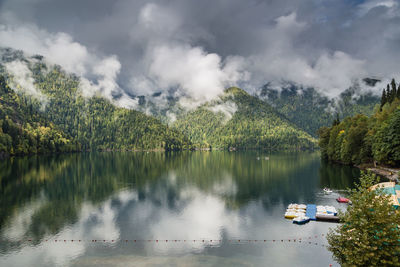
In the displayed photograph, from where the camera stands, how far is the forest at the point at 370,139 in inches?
3521

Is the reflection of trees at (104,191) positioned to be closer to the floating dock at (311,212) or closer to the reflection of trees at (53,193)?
the reflection of trees at (53,193)

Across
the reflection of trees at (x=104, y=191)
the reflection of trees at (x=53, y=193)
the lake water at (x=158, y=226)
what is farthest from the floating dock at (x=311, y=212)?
the reflection of trees at (x=53, y=193)

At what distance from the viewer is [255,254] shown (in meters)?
38.6

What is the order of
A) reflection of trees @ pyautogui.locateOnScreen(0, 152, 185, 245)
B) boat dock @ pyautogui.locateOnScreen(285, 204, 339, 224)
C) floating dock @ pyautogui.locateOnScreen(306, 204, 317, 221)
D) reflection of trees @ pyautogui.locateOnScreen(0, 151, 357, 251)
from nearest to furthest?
boat dock @ pyautogui.locateOnScreen(285, 204, 339, 224), reflection of trees @ pyautogui.locateOnScreen(0, 152, 185, 245), floating dock @ pyautogui.locateOnScreen(306, 204, 317, 221), reflection of trees @ pyautogui.locateOnScreen(0, 151, 357, 251)

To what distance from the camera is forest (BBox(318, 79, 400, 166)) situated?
89.4 metres

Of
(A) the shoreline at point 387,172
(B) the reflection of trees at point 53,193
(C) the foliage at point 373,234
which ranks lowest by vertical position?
(B) the reflection of trees at point 53,193

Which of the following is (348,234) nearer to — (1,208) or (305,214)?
(305,214)

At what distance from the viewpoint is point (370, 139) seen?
105m

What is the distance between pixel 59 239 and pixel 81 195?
3406cm

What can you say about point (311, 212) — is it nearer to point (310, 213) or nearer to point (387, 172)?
point (310, 213)

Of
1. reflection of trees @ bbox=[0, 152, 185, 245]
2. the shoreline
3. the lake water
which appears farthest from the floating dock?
reflection of trees @ bbox=[0, 152, 185, 245]

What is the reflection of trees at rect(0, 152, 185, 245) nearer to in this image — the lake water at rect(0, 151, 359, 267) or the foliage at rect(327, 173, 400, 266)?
the lake water at rect(0, 151, 359, 267)

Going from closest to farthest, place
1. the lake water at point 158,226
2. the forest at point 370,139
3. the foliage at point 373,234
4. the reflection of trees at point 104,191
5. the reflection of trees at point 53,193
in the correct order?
the foliage at point 373,234 < the lake water at point 158,226 < the reflection of trees at point 53,193 < the reflection of trees at point 104,191 < the forest at point 370,139


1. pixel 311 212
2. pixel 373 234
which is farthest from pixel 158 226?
pixel 373 234
